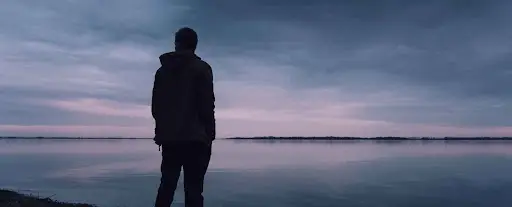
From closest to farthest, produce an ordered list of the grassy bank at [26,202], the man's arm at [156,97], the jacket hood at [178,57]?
the jacket hood at [178,57] → the man's arm at [156,97] → the grassy bank at [26,202]

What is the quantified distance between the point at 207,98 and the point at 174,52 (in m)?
0.74

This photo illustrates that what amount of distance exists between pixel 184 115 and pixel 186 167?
0.67m

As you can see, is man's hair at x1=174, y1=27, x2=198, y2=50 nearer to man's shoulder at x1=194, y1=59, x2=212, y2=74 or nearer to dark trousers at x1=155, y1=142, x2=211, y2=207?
man's shoulder at x1=194, y1=59, x2=212, y2=74

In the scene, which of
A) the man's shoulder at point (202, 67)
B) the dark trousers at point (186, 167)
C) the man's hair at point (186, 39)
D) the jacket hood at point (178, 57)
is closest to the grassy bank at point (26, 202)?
the dark trousers at point (186, 167)

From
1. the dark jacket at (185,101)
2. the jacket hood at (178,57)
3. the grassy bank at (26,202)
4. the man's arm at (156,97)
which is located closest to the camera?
the dark jacket at (185,101)

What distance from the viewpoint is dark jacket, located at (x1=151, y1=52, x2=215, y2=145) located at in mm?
5566

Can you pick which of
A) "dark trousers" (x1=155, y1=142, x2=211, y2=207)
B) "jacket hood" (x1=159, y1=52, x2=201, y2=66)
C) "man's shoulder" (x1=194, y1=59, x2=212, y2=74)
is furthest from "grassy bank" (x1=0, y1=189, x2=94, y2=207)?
"man's shoulder" (x1=194, y1=59, x2=212, y2=74)

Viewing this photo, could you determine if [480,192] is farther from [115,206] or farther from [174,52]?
[174,52]

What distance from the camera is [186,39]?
19.2 feet

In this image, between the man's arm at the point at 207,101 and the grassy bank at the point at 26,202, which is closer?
the man's arm at the point at 207,101

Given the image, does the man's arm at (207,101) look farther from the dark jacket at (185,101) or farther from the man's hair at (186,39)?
the man's hair at (186,39)

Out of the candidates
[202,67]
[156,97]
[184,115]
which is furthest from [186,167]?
[202,67]

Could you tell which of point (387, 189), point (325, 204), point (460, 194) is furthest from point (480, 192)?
point (325, 204)

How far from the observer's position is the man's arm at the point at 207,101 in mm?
5594
